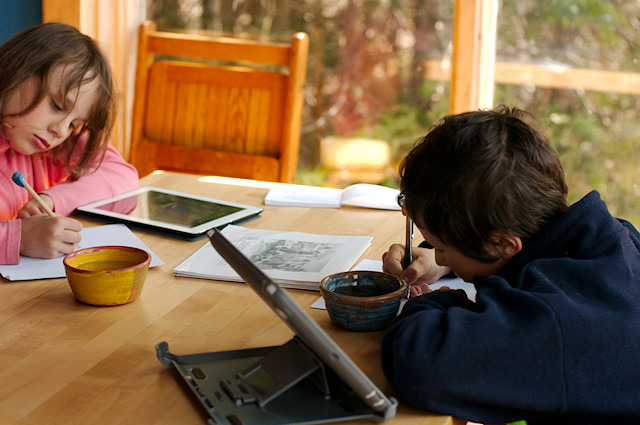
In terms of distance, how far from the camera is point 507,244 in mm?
962

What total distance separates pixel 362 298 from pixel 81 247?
59 centimetres

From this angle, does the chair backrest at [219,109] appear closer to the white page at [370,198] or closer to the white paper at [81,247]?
the white page at [370,198]

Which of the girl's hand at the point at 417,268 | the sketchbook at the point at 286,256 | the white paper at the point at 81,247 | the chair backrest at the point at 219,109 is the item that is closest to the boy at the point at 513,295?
the girl's hand at the point at 417,268

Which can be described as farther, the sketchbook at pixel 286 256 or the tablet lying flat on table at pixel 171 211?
the tablet lying flat on table at pixel 171 211

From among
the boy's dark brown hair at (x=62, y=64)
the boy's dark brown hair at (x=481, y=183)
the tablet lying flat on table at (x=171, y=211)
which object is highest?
the boy's dark brown hair at (x=62, y=64)

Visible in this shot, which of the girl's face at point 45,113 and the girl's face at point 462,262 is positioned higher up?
the girl's face at point 45,113

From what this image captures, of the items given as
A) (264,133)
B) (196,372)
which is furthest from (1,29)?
(196,372)

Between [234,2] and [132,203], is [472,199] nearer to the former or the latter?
[132,203]

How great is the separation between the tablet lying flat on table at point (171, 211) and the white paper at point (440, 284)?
33cm

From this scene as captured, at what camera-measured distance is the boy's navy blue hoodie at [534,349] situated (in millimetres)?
793

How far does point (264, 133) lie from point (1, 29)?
1.17 m

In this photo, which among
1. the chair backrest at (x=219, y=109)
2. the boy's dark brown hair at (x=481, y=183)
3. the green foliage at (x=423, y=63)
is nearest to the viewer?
the boy's dark brown hair at (x=481, y=183)

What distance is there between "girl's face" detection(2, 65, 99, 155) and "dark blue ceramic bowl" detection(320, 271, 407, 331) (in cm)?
75

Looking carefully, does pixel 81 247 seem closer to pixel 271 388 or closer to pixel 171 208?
pixel 171 208
